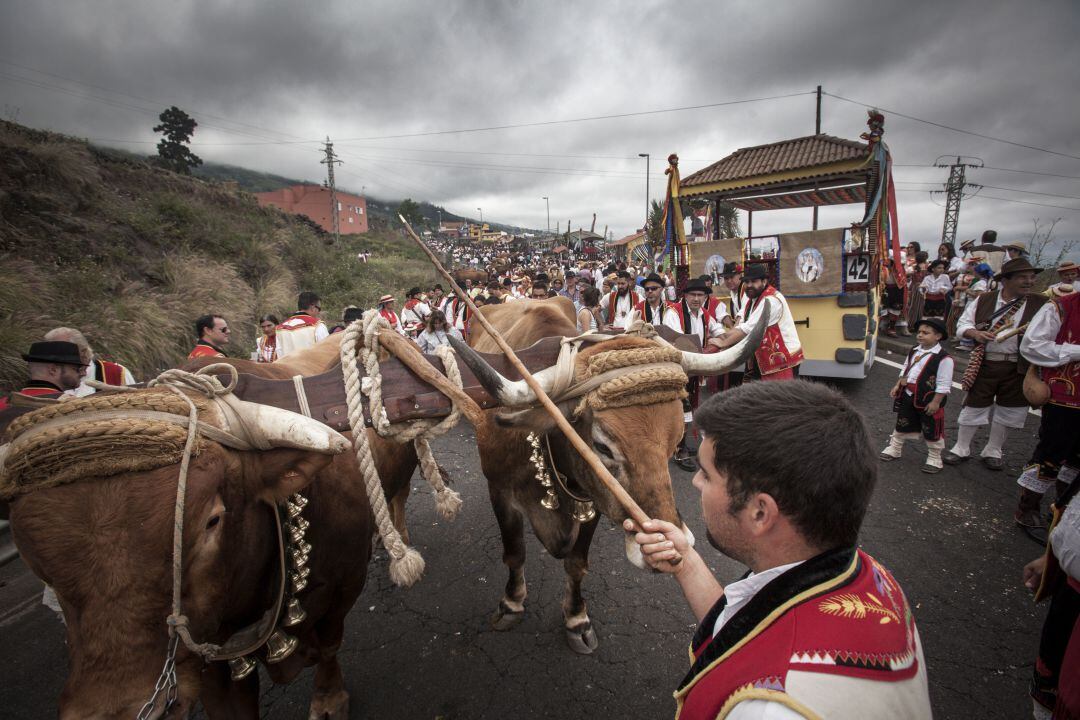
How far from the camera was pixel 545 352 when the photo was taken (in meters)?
2.54

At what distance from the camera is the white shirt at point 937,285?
36.6 feet

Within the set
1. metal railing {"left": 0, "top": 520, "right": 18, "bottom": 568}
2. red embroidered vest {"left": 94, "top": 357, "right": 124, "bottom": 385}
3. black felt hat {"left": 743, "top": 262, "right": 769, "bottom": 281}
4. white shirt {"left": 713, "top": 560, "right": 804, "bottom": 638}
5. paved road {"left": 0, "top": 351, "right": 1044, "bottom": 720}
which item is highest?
black felt hat {"left": 743, "top": 262, "right": 769, "bottom": 281}

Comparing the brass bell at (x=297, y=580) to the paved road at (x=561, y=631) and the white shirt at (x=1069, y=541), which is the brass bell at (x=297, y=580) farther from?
the white shirt at (x=1069, y=541)

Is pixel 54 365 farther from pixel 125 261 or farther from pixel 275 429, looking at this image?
pixel 125 261

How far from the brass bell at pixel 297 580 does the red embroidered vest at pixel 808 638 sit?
63.9 inches

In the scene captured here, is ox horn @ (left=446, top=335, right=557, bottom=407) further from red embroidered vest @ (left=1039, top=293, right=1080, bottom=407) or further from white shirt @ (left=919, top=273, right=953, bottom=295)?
white shirt @ (left=919, top=273, right=953, bottom=295)

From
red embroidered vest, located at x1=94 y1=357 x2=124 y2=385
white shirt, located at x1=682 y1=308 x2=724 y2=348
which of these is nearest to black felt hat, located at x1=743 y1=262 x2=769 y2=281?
white shirt, located at x1=682 y1=308 x2=724 y2=348

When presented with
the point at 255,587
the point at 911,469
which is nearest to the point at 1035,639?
the point at 911,469

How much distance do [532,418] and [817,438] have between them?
125cm

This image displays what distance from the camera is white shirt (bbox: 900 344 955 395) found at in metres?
4.86

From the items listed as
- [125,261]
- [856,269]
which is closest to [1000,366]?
[856,269]

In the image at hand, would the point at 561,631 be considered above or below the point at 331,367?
below

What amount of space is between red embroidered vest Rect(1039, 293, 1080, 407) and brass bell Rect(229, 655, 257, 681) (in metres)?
6.01

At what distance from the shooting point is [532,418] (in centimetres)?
209
